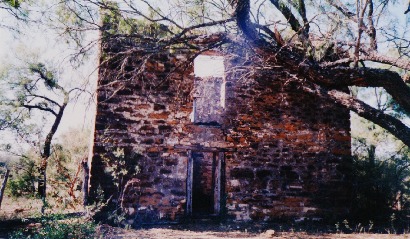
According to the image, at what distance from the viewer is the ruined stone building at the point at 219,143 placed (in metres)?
6.54

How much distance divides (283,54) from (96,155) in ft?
14.3

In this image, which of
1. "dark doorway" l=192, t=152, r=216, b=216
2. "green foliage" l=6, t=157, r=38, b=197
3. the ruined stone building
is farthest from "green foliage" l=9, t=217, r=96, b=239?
"green foliage" l=6, t=157, r=38, b=197

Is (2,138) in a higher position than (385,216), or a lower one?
higher

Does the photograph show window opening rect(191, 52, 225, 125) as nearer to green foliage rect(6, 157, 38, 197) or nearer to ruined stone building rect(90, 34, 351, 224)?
ruined stone building rect(90, 34, 351, 224)

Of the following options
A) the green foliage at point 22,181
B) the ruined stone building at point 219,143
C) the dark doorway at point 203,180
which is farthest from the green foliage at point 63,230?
the green foliage at point 22,181

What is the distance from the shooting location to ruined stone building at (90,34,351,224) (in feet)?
21.5

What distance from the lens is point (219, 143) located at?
7.19 m

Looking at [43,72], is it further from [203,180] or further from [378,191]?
[378,191]

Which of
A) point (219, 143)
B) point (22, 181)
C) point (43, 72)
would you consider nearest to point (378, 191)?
point (219, 143)

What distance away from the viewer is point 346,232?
6.67 m

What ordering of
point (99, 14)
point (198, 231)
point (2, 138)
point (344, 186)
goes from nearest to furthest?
1. point (99, 14)
2. point (198, 231)
3. point (344, 186)
4. point (2, 138)

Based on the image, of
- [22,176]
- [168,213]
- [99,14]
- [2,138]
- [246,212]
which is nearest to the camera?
[99,14]

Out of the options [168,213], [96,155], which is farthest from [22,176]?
[168,213]

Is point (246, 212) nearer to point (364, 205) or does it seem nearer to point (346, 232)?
point (346, 232)
